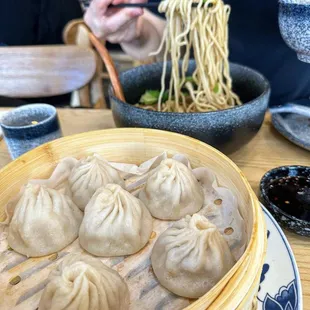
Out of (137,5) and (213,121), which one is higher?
(137,5)

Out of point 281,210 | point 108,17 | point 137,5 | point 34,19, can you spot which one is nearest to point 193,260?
point 281,210

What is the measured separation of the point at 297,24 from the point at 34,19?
11.4 feet

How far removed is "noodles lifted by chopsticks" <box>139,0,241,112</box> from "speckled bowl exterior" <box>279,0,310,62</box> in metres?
0.26

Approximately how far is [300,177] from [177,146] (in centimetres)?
47

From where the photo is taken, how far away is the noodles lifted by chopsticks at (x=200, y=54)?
145 cm

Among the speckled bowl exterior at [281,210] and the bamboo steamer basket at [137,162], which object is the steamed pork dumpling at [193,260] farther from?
the speckled bowl exterior at [281,210]

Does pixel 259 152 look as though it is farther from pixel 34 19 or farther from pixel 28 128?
pixel 34 19

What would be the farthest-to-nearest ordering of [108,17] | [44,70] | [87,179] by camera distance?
[44,70] → [108,17] → [87,179]

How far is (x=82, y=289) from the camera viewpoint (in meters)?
0.84

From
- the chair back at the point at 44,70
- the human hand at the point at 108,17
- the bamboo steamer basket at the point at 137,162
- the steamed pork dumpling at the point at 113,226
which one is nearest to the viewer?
the bamboo steamer basket at the point at 137,162

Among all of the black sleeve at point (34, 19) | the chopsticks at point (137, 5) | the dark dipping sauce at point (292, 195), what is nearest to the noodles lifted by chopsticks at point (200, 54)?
the chopsticks at point (137, 5)

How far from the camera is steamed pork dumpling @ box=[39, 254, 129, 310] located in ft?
2.74

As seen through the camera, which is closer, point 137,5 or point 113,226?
point 113,226

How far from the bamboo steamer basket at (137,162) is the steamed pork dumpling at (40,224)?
35 millimetres
